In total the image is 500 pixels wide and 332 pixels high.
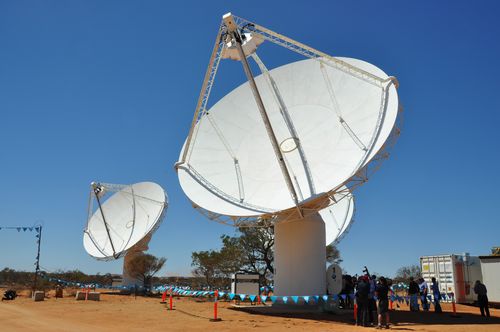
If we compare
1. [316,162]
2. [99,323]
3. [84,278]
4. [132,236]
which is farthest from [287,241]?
[84,278]

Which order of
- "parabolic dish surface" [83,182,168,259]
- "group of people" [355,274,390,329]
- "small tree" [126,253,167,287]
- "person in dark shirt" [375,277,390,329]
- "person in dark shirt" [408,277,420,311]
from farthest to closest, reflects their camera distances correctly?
"small tree" [126,253,167,287] → "parabolic dish surface" [83,182,168,259] → "person in dark shirt" [408,277,420,311] → "group of people" [355,274,390,329] → "person in dark shirt" [375,277,390,329]

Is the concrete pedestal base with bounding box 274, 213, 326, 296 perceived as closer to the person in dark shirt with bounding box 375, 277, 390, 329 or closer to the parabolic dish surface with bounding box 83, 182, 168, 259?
the person in dark shirt with bounding box 375, 277, 390, 329

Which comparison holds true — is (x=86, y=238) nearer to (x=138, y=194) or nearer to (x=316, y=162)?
(x=138, y=194)

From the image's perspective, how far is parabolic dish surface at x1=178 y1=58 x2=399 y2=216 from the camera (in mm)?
19984

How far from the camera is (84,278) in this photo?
71500 mm

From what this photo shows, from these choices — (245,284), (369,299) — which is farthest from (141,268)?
(369,299)

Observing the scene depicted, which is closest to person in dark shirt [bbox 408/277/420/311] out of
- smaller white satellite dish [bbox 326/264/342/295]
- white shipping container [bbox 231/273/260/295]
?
smaller white satellite dish [bbox 326/264/342/295]

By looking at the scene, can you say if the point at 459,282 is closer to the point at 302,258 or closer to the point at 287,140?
the point at 302,258

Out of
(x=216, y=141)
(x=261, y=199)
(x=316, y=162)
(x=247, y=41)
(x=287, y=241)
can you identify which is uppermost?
(x=247, y=41)

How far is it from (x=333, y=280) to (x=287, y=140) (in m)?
7.58

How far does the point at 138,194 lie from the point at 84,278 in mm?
37868

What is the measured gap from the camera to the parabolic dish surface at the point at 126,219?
3856cm

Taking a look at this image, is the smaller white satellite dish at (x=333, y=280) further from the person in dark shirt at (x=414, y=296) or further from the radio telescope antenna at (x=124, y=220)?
the radio telescope antenna at (x=124, y=220)

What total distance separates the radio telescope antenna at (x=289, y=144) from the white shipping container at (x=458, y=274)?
13.0 m
